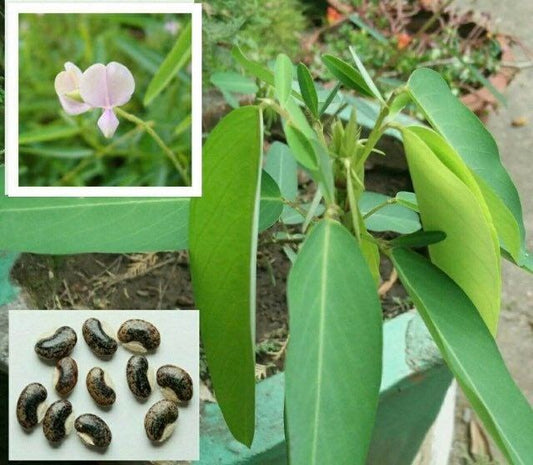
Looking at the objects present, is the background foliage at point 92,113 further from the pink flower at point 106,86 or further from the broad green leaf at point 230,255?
the broad green leaf at point 230,255

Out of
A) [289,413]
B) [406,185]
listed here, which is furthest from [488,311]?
[406,185]

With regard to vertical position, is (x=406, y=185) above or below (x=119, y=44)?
below

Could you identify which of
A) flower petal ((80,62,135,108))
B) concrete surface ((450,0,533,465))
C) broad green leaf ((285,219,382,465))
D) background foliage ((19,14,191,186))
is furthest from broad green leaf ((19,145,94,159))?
concrete surface ((450,0,533,465))

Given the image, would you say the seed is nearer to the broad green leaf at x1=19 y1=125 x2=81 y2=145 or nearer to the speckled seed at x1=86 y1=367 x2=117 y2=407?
the speckled seed at x1=86 y1=367 x2=117 y2=407

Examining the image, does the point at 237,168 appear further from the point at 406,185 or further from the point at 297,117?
the point at 406,185

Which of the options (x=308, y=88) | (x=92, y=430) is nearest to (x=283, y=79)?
(x=308, y=88)

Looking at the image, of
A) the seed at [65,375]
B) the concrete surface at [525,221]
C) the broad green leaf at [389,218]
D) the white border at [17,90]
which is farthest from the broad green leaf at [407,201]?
the concrete surface at [525,221]
